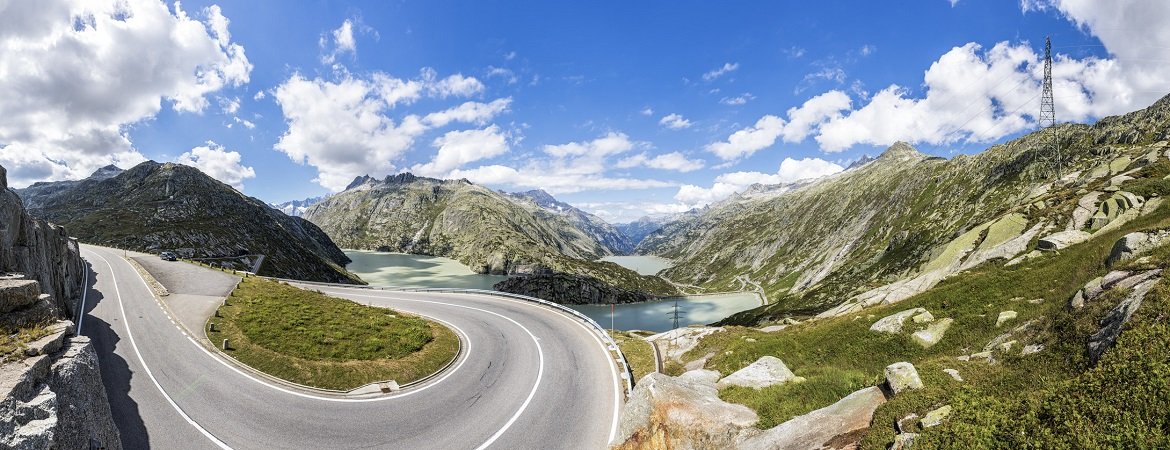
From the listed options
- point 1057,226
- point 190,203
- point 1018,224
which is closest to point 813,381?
point 1057,226

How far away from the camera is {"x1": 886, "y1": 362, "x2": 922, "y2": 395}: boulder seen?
1214 centimetres

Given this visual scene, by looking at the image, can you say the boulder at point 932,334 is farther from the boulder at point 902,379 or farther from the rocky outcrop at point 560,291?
the rocky outcrop at point 560,291

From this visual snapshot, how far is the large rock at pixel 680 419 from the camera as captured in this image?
14.5 meters

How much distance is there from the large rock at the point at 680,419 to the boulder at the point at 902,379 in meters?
4.51

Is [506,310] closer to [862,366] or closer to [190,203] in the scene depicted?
[862,366]

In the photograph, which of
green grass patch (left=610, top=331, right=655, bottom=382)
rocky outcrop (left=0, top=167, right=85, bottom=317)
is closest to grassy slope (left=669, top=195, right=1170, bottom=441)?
green grass patch (left=610, top=331, right=655, bottom=382)

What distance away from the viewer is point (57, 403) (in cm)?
1270

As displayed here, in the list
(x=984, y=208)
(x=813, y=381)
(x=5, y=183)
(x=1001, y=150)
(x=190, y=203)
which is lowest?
(x=813, y=381)

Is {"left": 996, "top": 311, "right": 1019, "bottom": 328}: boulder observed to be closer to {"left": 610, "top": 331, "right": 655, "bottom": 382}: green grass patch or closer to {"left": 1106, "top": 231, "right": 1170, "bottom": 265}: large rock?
{"left": 1106, "top": 231, "right": 1170, "bottom": 265}: large rock

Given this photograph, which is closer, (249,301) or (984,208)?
(249,301)

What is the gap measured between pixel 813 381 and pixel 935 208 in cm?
18377

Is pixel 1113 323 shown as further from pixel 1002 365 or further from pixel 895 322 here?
pixel 895 322

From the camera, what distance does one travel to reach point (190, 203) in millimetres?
176125

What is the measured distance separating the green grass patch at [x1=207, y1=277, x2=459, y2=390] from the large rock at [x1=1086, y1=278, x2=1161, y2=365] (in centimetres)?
3165
